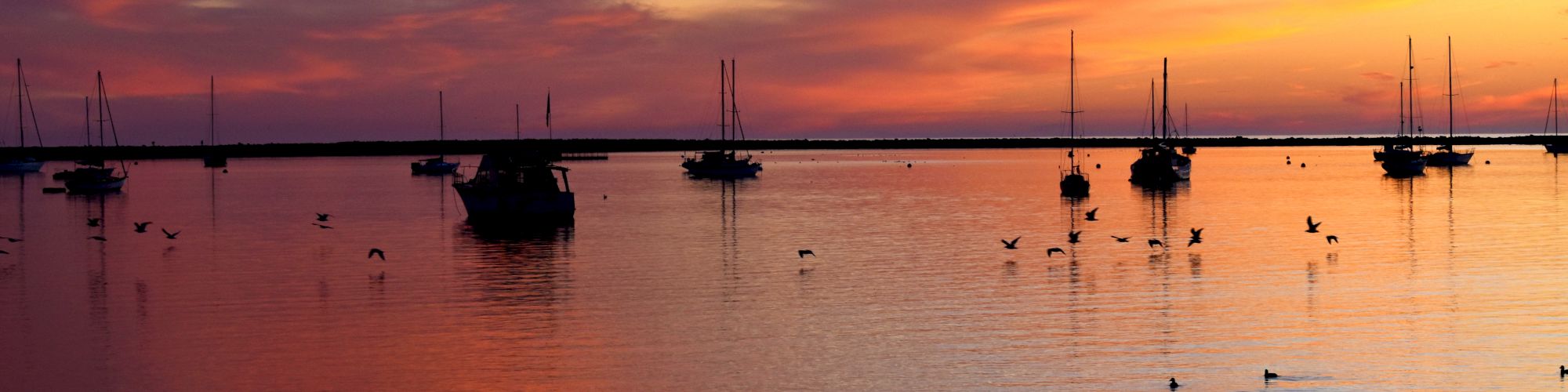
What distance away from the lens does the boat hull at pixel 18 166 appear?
143m

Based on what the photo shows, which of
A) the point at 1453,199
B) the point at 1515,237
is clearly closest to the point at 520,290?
the point at 1515,237

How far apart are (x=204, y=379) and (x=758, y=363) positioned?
319 inches

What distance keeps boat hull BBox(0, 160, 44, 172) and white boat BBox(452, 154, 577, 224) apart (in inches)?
4318

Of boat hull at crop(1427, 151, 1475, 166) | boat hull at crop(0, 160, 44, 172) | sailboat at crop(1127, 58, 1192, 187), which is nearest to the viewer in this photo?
sailboat at crop(1127, 58, 1192, 187)

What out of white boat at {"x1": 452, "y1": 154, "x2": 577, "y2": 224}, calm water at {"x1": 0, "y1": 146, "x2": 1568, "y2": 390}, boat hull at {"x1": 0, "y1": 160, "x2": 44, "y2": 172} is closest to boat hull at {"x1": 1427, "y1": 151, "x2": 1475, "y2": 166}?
calm water at {"x1": 0, "y1": 146, "x2": 1568, "y2": 390}

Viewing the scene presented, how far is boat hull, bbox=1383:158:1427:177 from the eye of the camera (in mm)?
109375

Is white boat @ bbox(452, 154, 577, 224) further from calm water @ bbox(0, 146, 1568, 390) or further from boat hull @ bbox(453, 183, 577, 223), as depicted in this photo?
calm water @ bbox(0, 146, 1568, 390)

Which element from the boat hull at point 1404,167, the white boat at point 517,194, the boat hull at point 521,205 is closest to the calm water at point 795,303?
the boat hull at point 521,205

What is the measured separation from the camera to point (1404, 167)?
4309 inches

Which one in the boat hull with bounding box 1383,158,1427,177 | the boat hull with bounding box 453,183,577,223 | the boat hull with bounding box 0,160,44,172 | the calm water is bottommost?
the calm water

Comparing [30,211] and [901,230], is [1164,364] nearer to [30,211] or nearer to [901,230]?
[901,230]

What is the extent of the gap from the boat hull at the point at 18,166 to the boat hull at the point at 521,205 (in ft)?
365

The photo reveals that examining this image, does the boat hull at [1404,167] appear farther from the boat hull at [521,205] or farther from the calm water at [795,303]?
the boat hull at [521,205]

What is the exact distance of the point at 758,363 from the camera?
21.3m
